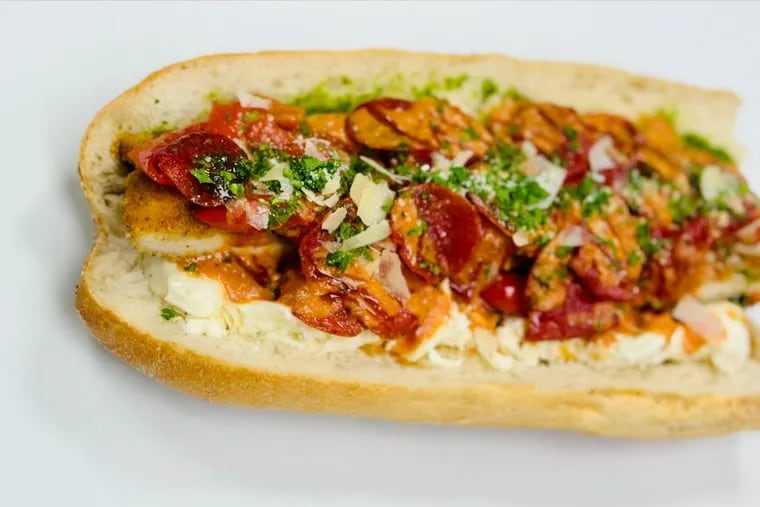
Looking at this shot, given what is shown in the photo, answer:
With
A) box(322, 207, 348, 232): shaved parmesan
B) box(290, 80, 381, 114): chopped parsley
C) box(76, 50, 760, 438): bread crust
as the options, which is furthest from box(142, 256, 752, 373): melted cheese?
box(290, 80, 381, 114): chopped parsley

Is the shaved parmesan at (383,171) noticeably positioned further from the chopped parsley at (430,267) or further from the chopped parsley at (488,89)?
the chopped parsley at (488,89)

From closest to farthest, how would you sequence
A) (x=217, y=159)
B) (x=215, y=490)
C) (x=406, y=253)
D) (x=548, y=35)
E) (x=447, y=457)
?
1. (x=217, y=159)
2. (x=406, y=253)
3. (x=215, y=490)
4. (x=447, y=457)
5. (x=548, y=35)

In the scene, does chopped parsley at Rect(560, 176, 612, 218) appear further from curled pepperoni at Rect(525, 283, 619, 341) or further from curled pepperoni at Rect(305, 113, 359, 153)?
curled pepperoni at Rect(305, 113, 359, 153)

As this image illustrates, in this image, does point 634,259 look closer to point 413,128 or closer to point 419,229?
point 419,229

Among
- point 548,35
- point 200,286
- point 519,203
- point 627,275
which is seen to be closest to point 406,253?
point 519,203

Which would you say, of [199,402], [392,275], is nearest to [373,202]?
[392,275]

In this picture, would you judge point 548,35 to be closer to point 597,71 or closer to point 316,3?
point 597,71
